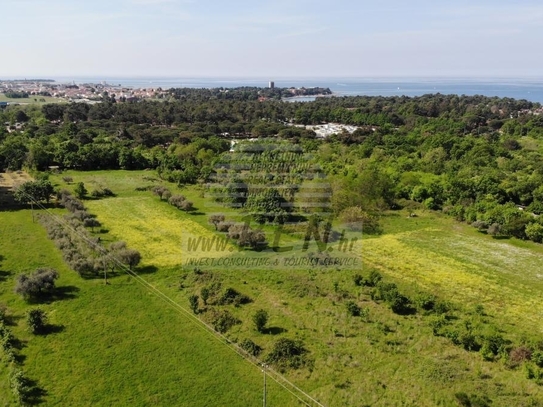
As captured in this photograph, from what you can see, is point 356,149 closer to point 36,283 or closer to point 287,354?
point 287,354

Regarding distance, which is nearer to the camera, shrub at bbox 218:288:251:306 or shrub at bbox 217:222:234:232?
shrub at bbox 218:288:251:306

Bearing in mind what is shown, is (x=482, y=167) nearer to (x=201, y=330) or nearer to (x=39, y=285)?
(x=201, y=330)

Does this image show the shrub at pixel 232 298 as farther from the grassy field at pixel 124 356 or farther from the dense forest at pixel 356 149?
the dense forest at pixel 356 149

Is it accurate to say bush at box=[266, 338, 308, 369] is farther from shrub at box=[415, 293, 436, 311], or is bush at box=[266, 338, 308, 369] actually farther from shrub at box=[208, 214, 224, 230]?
shrub at box=[208, 214, 224, 230]

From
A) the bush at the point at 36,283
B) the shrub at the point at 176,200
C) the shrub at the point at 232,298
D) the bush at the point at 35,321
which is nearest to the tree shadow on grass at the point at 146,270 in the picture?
the bush at the point at 36,283

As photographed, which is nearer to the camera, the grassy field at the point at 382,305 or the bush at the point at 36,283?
the grassy field at the point at 382,305

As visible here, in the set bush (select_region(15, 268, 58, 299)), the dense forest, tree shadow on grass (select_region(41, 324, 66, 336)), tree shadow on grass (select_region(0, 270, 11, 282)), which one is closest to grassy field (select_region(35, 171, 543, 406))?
tree shadow on grass (select_region(41, 324, 66, 336))

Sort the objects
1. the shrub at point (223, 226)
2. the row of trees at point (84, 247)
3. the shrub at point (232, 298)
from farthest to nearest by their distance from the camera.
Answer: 1. the shrub at point (223, 226)
2. the row of trees at point (84, 247)
3. the shrub at point (232, 298)
